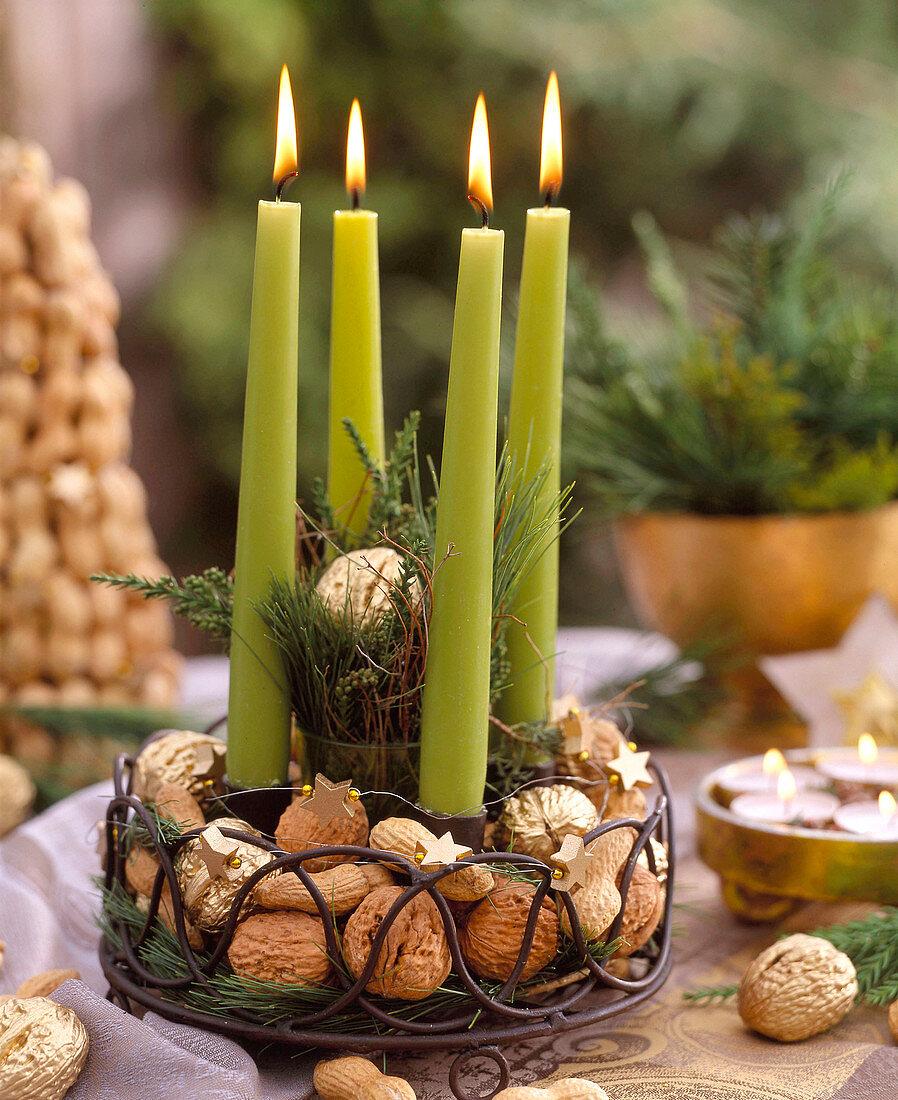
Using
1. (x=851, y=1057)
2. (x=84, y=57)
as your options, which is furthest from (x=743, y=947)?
(x=84, y=57)

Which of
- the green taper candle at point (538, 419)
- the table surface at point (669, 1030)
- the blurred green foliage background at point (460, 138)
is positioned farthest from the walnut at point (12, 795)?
the blurred green foliage background at point (460, 138)

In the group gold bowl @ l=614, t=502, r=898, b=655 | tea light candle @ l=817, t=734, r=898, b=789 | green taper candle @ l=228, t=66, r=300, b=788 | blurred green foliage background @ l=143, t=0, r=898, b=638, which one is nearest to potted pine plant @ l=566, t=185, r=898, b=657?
gold bowl @ l=614, t=502, r=898, b=655

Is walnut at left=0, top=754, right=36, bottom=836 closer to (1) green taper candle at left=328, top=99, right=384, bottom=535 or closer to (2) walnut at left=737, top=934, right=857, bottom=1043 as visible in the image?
(1) green taper candle at left=328, top=99, right=384, bottom=535

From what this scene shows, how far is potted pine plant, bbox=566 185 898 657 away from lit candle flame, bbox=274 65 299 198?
0.41 metres

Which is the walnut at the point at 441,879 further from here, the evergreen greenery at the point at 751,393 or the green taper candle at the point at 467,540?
the evergreen greenery at the point at 751,393

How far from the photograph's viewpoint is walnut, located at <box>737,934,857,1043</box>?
16.8 inches

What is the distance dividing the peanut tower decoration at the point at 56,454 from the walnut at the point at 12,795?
66 mm

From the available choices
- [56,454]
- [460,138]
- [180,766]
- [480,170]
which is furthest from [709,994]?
[460,138]

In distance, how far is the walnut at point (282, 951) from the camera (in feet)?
1.21

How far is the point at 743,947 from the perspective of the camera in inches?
20.8

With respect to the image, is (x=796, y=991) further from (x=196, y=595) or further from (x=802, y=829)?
(x=196, y=595)

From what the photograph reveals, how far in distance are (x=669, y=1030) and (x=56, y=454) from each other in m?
0.49

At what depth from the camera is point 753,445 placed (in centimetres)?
74

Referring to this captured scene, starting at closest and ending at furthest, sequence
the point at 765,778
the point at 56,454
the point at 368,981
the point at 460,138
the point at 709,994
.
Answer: the point at 368,981 < the point at 709,994 < the point at 765,778 < the point at 56,454 < the point at 460,138
